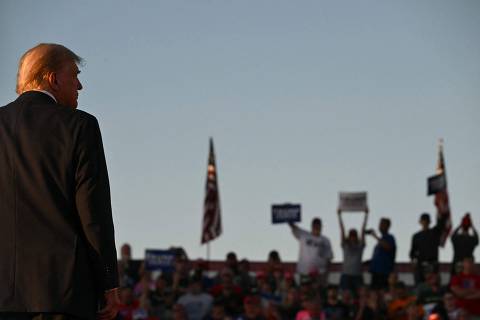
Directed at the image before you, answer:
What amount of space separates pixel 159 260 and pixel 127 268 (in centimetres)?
56

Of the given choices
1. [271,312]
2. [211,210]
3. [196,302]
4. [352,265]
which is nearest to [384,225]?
[352,265]

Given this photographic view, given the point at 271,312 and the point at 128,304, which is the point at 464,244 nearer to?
the point at 271,312

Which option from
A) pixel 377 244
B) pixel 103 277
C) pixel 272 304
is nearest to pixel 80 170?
pixel 103 277

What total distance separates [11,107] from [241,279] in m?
12.4

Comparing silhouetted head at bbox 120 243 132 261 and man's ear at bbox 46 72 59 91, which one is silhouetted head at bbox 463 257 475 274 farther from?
man's ear at bbox 46 72 59 91

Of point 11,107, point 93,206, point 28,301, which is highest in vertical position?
point 11,107

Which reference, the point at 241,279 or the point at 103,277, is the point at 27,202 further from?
the point at 241,279

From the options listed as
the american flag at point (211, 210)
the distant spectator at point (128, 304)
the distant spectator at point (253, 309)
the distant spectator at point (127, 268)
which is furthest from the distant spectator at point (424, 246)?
the american flag at point (211, 210)

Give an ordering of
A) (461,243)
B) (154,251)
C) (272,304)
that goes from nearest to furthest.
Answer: (272,304), (461,243), (154,251)

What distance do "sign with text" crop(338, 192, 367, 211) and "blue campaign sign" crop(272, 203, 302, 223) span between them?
0.68m

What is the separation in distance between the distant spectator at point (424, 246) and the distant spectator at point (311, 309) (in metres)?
2.00

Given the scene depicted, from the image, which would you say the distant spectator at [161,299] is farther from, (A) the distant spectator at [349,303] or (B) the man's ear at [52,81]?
(B) the man's ear at [52,81]

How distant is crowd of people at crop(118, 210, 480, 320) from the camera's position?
14.2 meters

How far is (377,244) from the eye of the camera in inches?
628
